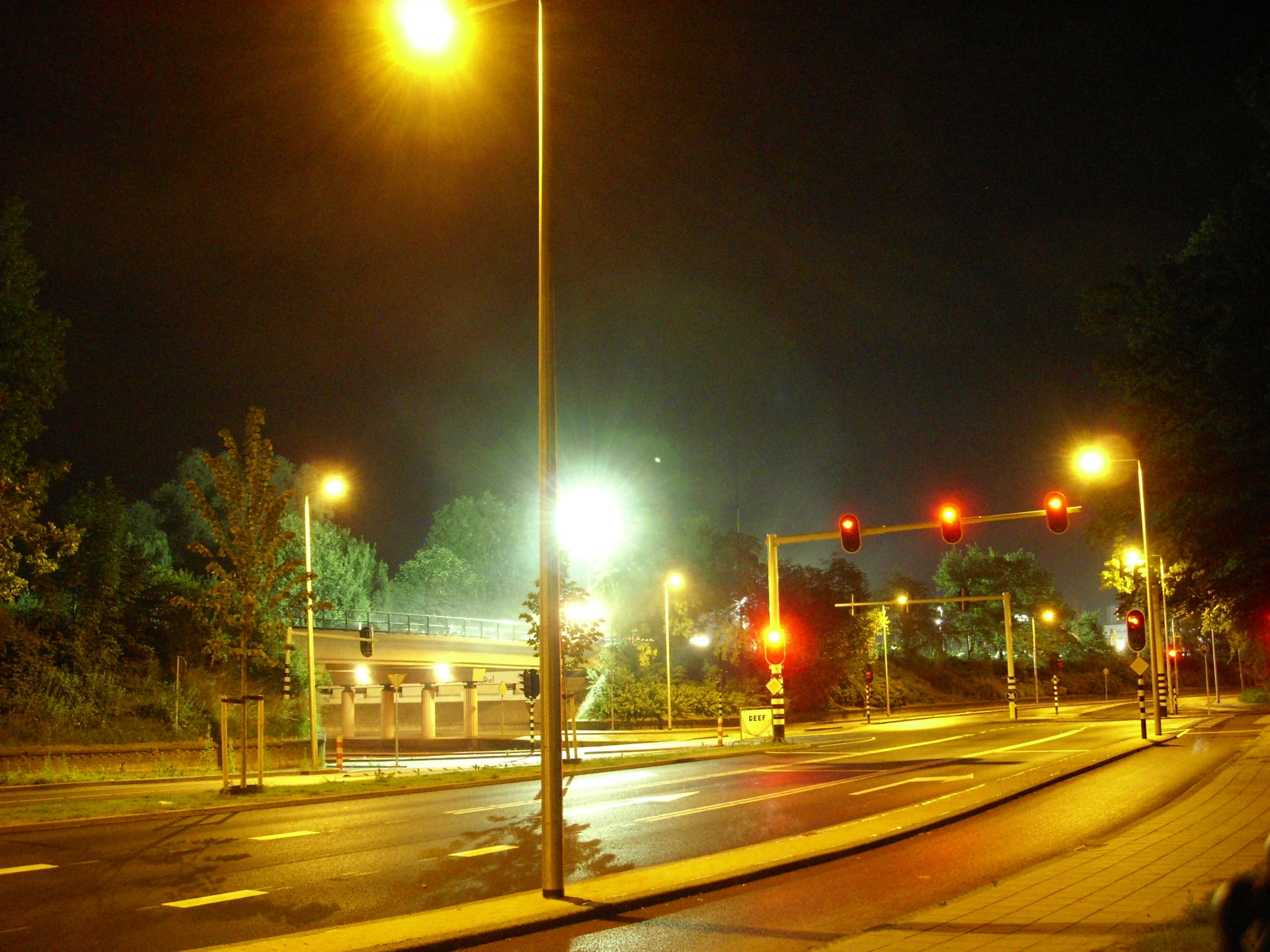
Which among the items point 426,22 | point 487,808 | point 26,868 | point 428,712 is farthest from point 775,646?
point 428,712

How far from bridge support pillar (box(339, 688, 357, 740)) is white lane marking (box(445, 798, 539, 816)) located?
54.8 meters

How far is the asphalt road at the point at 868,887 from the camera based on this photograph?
28.7 feet

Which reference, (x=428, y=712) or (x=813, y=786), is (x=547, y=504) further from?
(x=428, y=712)

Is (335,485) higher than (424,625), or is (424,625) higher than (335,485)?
(335,485)

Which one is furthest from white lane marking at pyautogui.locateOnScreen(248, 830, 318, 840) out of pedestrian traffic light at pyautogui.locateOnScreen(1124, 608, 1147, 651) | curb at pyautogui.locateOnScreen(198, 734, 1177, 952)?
pedestrian traffic light at pyautogui.locateOnScreen(1124, 608, 1147, 651)

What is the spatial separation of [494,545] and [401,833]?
9356 cm

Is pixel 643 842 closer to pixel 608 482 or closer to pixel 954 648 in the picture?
pixel 608 482

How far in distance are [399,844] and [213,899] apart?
3.91 meters

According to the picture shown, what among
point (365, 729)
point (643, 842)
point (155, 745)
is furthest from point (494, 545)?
point (643, 842)

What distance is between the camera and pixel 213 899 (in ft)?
35.6

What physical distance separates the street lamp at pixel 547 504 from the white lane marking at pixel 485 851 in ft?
11.2

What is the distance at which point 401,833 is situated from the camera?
15664 millimetres

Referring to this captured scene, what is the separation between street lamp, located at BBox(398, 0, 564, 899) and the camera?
9.81 metres

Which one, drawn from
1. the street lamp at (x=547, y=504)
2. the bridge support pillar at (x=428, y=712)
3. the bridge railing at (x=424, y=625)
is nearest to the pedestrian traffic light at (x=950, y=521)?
the street lamp at (x=547, y=504)
